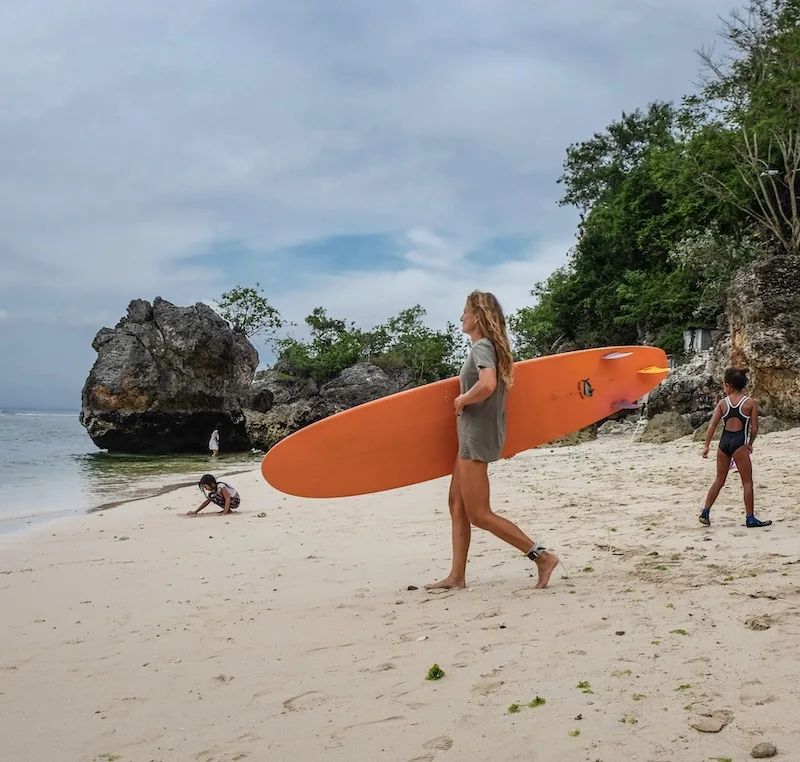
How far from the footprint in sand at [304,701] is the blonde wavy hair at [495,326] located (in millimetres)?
1893

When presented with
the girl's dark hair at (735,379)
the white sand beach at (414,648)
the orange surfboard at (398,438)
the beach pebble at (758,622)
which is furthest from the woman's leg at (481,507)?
the girl's dark hair at (735,379)

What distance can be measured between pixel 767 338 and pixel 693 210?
13379 millimetres

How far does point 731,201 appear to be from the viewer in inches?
812

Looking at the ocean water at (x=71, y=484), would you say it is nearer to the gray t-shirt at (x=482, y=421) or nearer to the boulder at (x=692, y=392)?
the gray t-shirt at (x=482, y=421)

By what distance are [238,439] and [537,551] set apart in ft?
106

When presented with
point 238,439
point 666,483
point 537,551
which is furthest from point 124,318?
point 537,551

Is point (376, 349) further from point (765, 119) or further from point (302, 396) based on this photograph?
point (765, 119)

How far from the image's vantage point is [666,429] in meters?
13.1

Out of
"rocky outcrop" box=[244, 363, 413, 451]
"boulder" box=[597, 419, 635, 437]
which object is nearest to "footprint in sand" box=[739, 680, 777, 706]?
"boulder" box=[597, 419, 635, 437]

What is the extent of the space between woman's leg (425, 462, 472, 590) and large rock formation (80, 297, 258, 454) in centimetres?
2981

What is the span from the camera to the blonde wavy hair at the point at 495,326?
148 inches

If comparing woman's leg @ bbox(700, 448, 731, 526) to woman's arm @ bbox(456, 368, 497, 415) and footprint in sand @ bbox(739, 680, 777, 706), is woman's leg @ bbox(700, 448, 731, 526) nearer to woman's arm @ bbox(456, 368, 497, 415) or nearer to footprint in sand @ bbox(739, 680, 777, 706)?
woman's arm @ bbox(456, 368, 497, 415)

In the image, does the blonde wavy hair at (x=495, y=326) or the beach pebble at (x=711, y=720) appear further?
the blonde wavy hair at (x=495, y=326)

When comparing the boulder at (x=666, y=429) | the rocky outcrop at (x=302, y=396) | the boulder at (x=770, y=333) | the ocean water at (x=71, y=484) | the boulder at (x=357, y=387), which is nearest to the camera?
the ocean water at (x=71, y=484)
